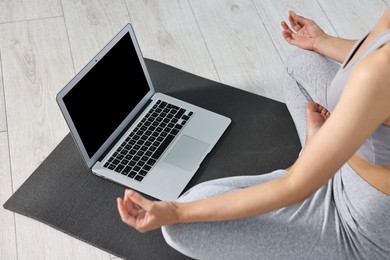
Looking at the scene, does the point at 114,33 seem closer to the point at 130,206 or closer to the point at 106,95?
the point at 106,95

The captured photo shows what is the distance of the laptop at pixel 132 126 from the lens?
1570 mm

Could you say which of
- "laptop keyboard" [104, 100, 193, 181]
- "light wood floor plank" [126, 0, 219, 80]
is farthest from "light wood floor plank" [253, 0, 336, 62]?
"laptop keyboard" [104, 100, 193, 181]

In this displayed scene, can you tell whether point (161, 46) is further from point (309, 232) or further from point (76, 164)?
point (309, 232)

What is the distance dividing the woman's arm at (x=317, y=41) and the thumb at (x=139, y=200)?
2.52 feet

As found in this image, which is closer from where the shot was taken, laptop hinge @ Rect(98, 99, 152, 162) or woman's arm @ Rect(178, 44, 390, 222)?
woman's arm @ Rect(178, 44, 390, 222)

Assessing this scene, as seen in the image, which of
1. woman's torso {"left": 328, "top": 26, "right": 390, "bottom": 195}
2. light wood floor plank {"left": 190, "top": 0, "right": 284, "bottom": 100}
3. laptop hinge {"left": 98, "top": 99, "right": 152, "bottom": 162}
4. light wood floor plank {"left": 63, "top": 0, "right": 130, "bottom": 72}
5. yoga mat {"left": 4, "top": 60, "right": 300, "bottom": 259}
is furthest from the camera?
light wood floor plank {"left": 63, "top": 0, "right": 130, "bottom": 72}

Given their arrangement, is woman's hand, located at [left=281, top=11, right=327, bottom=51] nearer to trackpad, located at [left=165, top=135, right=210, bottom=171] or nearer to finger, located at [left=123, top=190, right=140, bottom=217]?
trackpad, located at [left=165, top=135, right=210, bottom=171]

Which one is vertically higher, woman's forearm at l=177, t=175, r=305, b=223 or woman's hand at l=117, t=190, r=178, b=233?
woman's forearm at l=177, t=175, r=305, b=223

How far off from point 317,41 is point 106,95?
66 centimetres

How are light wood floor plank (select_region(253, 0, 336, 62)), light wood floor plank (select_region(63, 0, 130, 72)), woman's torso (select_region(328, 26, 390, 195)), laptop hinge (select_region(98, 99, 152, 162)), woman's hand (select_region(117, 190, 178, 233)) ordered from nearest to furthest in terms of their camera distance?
woman's torso (select_region(328, 26, 390, 195))
woman's hand (select_region(117, 190, 178, 233))
laptop hinge (select_region(98, 99, 152, 162))
light wood floor plank (select_region(63, 0, 130, 72))
light wood floor plank (select_region(253, 0, 336, 62))

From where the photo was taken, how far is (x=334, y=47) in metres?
1.65

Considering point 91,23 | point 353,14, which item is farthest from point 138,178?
point 353,14

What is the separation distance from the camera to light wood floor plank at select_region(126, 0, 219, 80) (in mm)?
2184

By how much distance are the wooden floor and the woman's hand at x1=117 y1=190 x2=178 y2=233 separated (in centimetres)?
63
